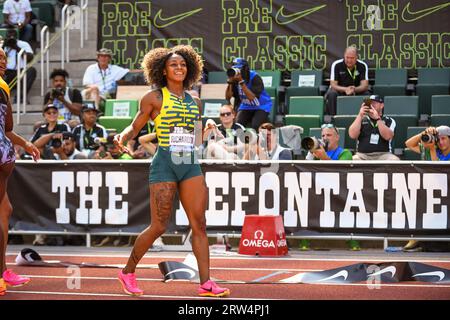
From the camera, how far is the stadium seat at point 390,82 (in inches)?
642

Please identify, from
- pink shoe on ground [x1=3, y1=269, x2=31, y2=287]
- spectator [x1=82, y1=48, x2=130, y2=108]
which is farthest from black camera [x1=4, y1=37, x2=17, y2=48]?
pink shoe on ground [x1=3, y1=269, x2=31, y2=287]

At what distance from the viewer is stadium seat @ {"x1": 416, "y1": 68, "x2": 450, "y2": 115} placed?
16.1 metres

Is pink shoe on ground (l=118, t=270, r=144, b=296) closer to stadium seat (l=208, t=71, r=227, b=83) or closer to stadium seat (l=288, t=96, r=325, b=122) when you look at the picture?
stadium seat (l=288, t=96, r=325, b=122)

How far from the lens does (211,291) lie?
791cm

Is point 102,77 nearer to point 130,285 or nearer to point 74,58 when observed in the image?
point 74,58

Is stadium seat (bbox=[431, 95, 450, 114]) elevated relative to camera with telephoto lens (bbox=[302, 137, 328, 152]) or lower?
elevated

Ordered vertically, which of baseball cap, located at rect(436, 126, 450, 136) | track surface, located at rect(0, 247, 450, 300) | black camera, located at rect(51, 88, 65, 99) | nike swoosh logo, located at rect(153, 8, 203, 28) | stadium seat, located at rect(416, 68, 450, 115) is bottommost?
track surface, located at rect(0, 247, 450, 300)

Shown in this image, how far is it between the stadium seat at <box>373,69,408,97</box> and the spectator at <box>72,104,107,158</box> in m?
4.96

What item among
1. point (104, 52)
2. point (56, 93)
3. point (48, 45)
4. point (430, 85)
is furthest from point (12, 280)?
point (48, 45)


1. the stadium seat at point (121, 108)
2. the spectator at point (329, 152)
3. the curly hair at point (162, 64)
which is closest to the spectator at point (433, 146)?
the spectator at point (329, 152)

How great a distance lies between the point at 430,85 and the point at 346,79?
1478mm
